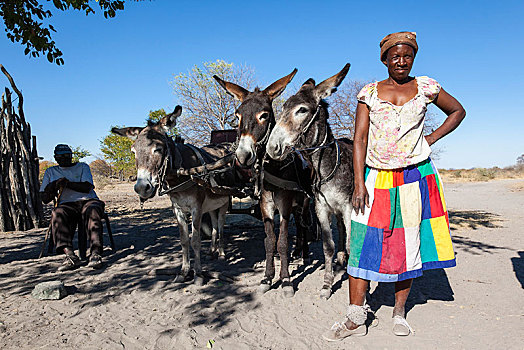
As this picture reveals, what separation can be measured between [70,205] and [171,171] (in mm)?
2669

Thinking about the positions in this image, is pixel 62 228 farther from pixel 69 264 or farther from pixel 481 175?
pixel 481 175

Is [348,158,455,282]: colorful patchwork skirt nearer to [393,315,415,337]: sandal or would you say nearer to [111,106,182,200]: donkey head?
[393,315,415,337]: sandal

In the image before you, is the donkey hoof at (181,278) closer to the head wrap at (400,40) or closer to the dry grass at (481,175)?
the head wrap at (400,40)

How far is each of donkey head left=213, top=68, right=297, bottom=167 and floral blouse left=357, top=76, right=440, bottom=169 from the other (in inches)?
55.7

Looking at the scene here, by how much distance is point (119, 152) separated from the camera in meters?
41.2

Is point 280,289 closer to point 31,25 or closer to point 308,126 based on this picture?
point 308,126

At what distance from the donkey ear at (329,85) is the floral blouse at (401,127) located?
853 millimetres

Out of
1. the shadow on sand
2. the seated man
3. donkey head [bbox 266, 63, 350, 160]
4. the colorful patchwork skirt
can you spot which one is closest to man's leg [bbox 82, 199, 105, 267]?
the seated man

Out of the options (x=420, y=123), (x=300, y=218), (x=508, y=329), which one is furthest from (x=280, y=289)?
(x=420, y=123)

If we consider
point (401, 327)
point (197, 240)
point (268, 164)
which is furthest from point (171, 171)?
point (401, 327)

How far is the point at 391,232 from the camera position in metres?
2.84

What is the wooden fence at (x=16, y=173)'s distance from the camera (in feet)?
27.7

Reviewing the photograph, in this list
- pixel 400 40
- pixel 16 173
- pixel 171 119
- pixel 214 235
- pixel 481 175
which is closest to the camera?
pixel 400 40

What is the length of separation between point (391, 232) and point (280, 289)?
6.72ft
